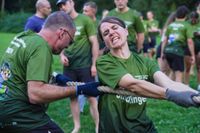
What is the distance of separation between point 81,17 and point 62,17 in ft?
11.4

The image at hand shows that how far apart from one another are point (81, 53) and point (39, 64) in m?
3.81

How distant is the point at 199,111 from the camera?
9398mm

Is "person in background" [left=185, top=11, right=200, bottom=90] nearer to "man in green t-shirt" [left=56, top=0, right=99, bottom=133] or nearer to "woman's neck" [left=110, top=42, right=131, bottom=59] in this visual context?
"man in green t-shirt" [left=56, top=0, right=99, bottom=133]

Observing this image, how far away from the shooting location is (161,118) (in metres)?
8.85

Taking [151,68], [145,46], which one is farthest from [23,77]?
[145,46]

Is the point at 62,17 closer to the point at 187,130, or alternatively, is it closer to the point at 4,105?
the point at 4,105

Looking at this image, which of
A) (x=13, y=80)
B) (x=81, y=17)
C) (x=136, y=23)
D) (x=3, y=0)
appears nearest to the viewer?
(x=13, y=80)

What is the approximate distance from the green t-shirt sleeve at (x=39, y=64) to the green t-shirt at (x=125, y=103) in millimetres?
576

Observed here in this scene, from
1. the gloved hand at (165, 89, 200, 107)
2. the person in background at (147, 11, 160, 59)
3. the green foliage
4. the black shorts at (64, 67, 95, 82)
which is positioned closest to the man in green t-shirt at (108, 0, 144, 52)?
the black shorts at (64, 67, 95, 82)

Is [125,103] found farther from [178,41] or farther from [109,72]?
[178,41]

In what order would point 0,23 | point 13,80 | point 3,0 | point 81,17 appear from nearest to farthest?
point 13,80 → point 81,17 → point 0,23 → point 3,0

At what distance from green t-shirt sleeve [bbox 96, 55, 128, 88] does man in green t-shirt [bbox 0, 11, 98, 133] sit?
0.39 feet

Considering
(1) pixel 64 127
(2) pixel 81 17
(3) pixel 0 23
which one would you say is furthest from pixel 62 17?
(3) pixel 0 23

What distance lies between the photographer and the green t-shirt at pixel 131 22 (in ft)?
27.7
